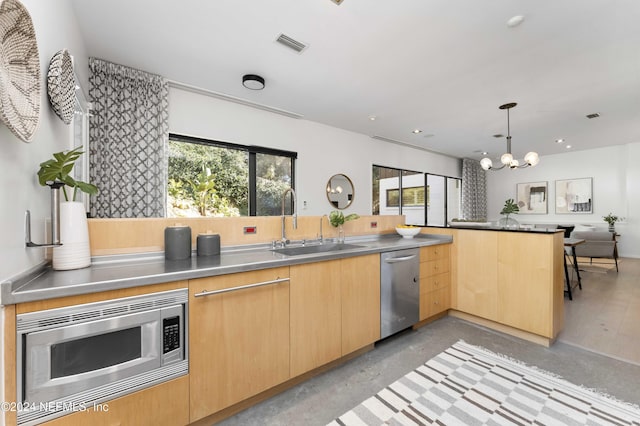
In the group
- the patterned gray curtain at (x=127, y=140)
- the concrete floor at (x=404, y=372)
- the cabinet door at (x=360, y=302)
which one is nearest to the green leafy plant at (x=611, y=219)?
the concrete floor at (x=404, y=372)

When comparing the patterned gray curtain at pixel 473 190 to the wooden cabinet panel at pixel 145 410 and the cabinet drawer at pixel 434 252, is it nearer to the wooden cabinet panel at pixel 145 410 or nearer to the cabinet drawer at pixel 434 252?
the cabinet drawer at pixel 434 252

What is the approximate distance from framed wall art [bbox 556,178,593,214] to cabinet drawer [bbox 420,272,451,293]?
659 centimetres

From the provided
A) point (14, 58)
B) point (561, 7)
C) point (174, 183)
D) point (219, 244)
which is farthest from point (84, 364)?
point (561, 7)

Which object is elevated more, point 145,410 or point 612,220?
point 612,220

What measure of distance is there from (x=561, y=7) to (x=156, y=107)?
3779 mm

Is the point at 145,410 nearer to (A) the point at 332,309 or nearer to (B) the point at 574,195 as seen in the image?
(A) the point at 332,309

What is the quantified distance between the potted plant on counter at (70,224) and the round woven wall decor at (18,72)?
250 mm

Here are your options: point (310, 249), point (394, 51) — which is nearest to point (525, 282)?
point (310, 249)

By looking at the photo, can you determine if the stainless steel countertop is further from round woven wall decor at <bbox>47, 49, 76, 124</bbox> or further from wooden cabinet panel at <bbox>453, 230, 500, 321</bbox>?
wooden cabinet panel at <bbox>453, 230, 500, 321</bbox>

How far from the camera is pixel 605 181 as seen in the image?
642cm

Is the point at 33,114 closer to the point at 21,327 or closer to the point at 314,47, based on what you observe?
the point at 21,327

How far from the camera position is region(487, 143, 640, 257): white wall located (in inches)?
240

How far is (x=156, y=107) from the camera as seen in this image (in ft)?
9.80

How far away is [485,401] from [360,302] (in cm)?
95
